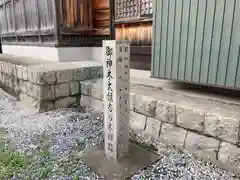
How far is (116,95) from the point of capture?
2232mm

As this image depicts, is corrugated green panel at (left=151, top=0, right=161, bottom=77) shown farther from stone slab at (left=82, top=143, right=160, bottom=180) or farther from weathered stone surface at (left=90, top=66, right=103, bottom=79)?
weathered stone surface at (left=90, top=66, right=103, bottom=79)

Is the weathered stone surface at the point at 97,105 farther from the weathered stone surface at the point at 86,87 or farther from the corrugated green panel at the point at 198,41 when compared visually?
the corrugated green panel at the point at 198,41

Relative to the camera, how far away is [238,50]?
2.36 metres

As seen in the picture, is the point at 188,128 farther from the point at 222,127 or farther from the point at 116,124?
the point at 116,124

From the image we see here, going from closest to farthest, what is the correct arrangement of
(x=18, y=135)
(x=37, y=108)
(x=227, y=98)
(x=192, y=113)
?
1. (x=192, y=113)
2. (x=227, y=98)
3. (x=18, y=135)
4. (x=37, y=108)

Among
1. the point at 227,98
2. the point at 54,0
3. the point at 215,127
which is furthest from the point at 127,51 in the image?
the point at 54,0

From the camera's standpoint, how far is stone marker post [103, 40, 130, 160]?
2.17m

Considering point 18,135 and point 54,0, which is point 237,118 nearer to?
point 18,135

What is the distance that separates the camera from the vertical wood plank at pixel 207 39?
8.15ft

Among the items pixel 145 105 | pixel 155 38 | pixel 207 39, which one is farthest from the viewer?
pixel 155 38

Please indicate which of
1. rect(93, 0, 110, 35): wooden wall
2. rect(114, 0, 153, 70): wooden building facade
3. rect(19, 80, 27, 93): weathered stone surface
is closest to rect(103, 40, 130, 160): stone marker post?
rect(114, 0, 153, 70): wooden building facade

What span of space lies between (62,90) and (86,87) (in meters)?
0.48

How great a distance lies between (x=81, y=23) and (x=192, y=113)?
4141 millimetres

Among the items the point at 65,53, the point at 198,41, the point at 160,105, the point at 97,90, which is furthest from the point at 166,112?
the point at 65,53
